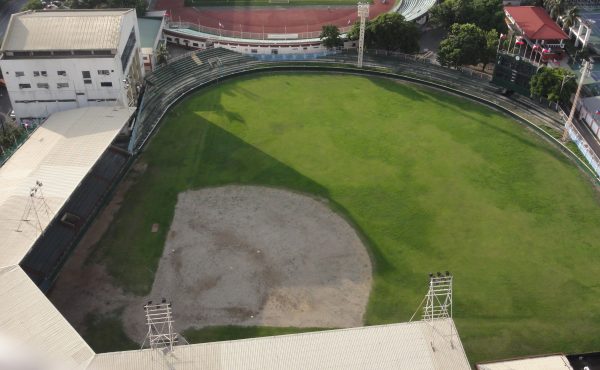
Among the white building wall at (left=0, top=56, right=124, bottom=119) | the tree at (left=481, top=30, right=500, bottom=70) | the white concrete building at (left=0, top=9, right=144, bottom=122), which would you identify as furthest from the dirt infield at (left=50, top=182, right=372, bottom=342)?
the tree at (left=481, top=30, right=500, bottom=70)

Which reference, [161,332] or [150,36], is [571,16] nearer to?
[150,36]

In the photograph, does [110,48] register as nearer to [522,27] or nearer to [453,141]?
[453,141]

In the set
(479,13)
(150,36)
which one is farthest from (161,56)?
(479,13)

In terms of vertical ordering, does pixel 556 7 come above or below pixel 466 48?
above

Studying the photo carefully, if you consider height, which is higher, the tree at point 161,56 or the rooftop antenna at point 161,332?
the tree at point 161,56

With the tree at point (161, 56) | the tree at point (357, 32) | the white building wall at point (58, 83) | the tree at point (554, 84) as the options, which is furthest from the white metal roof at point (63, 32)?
the tree at point (554, 84)

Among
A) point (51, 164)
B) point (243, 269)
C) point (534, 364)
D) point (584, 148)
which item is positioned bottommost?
point (243, 269)

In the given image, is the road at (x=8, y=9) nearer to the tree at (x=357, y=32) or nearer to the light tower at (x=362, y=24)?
the tree at (x=357, y=32)
